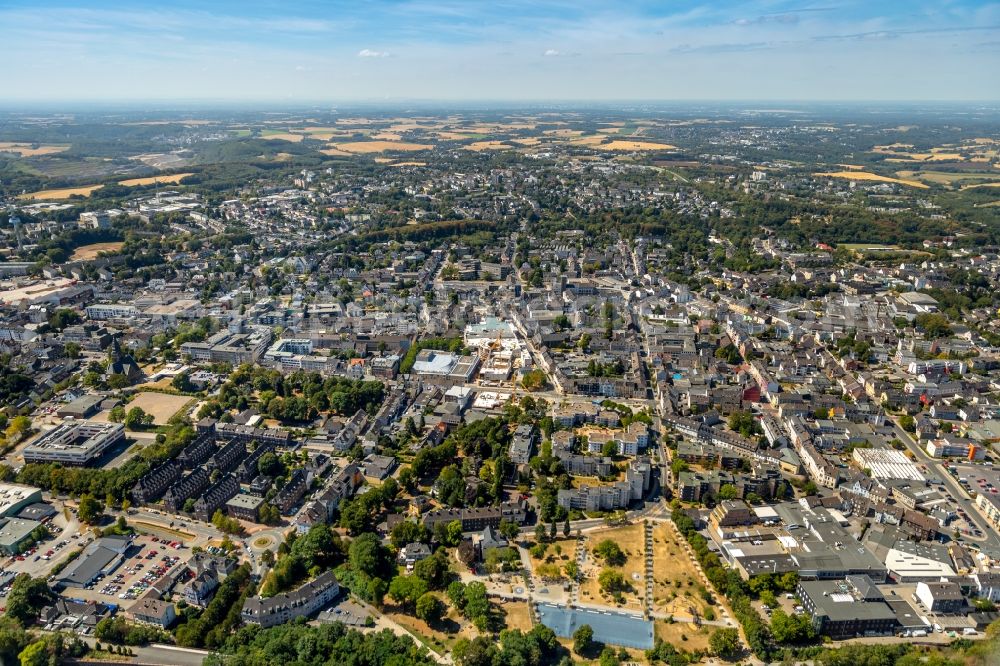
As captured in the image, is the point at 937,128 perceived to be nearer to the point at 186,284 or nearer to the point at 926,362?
the point at 926,362

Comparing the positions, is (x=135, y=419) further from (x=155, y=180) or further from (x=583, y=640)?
(x=155, y=180)

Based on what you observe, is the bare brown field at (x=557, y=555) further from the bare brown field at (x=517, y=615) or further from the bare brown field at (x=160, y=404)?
the bare brown field at (x=160, y=404)

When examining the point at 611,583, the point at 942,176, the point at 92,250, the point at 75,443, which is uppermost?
the point at 942,176

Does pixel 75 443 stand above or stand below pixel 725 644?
above

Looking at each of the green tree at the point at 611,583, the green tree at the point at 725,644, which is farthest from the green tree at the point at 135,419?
the green tree at the point at 725,644

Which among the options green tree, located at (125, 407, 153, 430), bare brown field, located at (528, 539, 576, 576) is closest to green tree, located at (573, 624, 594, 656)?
bare brown field, located at (528, 539, 576, 576)

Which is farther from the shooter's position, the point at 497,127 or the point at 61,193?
the point at 497,127

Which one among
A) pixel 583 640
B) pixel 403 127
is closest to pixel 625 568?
pixel 583 640
